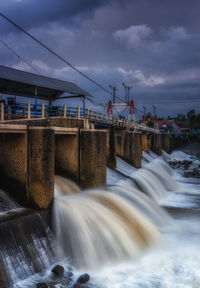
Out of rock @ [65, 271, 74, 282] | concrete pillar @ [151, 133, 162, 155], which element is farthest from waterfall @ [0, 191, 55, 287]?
concrete pillar @ [151, 133, 162, 155]

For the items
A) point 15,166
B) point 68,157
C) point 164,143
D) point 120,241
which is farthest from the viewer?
point 164,143

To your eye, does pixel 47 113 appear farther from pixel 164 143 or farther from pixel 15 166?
pixel 164 143

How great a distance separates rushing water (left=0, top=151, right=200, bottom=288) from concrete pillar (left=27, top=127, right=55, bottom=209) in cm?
65

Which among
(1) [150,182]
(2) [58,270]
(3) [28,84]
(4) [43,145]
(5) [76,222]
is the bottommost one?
(2) [58,270]

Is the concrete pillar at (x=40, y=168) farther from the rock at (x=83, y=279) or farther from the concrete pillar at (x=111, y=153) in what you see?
the concrete pillar at (x=111, y=153)

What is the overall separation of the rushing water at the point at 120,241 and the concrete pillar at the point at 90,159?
632 millimetres

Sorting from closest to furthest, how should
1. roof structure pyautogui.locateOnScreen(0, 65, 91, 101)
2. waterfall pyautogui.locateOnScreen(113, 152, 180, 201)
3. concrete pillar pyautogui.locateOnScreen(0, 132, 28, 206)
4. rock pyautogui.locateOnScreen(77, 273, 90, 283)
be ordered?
rock pyautogui.locateOnScreen(77, 273, 90, 283), concrete pillar pyautogui.locateOnScreen(0, 132, 28, 206), roof structure pyautogui.locateOnScreen(0, 65, 91, 101), waterfall pyautogui.locateOnScreen(113, 152, 180, 201)

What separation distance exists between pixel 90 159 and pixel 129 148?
11277 mm

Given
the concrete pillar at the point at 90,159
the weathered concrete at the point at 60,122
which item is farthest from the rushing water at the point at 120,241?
the weathered concrete at the point at 60,122

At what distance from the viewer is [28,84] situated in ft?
56.4

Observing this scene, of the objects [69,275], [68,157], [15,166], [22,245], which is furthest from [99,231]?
[68,157]

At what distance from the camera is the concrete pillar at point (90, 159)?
14016 millimetres

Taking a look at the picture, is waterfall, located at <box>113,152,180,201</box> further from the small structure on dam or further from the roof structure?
the roof structure

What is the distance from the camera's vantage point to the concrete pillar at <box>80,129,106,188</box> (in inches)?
552
